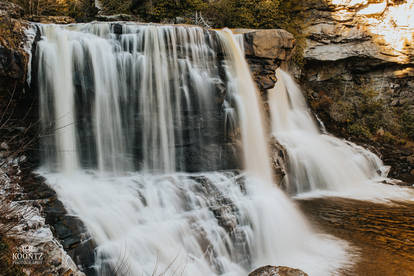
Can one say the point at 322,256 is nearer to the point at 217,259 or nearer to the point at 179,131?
the point at 217,259

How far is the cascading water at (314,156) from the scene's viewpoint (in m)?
9.37

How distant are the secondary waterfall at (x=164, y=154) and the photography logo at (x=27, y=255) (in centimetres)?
96

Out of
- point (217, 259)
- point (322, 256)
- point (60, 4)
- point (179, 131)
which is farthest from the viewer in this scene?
point (60, 4)

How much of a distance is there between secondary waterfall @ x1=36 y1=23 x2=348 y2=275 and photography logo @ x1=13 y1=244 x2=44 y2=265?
0.96 metres

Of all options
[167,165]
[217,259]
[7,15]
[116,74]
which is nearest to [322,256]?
[217,259]

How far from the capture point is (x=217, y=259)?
5.11 meters

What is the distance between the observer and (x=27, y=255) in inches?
122

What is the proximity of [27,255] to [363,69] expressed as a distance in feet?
51.4

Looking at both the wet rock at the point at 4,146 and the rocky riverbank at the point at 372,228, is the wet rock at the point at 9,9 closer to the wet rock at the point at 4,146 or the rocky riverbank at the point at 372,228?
the wet rock at the point at 4,146

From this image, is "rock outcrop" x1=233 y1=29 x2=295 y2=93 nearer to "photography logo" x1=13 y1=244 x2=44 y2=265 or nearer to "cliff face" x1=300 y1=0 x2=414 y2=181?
"cliff face" x1=300 y1=0 x2=414 y2=181

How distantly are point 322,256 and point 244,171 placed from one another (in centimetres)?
293

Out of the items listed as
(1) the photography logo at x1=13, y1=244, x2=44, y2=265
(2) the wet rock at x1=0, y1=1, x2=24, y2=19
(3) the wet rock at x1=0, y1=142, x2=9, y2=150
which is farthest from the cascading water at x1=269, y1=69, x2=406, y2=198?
(2) the wet rock at x1=0, y1=1, x2=24, y2=19

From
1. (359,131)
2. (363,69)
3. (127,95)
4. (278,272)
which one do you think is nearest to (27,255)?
(278,272)

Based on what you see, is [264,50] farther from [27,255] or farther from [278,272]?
[27,255]
